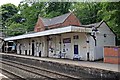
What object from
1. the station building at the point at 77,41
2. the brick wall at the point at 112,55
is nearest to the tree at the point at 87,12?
the station building at the point at 77,41

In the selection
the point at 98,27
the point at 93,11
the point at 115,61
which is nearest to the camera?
the point at 115,61

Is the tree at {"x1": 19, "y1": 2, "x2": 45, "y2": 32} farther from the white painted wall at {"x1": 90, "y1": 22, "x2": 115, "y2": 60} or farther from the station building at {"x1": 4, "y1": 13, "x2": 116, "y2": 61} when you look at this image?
the white painted wall at {"x1": 90, "y1": 22, "x2": 115, "y2": 60}

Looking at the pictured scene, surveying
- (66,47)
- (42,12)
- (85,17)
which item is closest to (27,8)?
(42,12)

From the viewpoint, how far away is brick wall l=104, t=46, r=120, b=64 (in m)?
A: 16.1

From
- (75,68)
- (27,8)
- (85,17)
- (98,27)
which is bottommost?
(75,68)

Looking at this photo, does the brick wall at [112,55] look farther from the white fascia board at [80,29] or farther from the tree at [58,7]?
the tree at [58,7]

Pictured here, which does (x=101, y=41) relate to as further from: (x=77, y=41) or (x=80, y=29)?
(x=80, y=29)

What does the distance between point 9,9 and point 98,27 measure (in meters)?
51.2

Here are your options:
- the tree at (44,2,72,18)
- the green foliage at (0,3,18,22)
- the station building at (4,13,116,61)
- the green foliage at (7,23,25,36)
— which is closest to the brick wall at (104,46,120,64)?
the station building at (4,13,116,61)

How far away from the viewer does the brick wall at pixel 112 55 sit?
16.1 metres

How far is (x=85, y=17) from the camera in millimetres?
40094

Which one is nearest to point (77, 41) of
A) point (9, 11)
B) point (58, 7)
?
point (58, 7)

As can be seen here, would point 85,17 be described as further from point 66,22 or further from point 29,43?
point 29,43

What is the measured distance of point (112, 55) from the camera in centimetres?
1653
